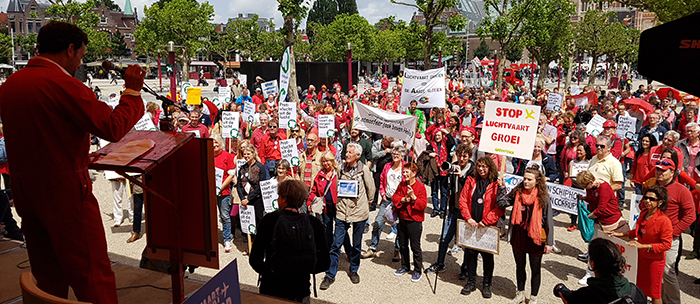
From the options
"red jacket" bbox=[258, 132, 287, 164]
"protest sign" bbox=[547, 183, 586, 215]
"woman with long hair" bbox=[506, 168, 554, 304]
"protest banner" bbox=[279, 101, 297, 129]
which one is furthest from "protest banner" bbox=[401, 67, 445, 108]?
"woman with long hair" bbox=[506, 168, 554, 304]

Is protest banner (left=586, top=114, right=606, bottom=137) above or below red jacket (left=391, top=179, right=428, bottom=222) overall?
above

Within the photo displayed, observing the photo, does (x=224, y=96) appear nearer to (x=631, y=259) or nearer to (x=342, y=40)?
(x=631, y=259)

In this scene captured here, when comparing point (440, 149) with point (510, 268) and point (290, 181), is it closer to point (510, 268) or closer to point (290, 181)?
point (510, 268)

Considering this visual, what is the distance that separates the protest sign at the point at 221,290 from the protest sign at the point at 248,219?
4.47m

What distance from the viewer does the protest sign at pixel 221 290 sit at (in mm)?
2422

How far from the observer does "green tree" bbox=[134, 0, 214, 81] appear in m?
53.3

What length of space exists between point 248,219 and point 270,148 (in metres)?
2.02

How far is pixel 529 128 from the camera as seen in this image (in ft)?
22.6

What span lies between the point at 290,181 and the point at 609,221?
428 cm

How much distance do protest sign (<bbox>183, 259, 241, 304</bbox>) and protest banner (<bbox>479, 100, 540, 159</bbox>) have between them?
514 cm

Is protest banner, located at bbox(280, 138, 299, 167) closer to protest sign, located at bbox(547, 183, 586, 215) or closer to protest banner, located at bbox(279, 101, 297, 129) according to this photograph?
protest banner, located at bbox(279, 101, 297, 129)

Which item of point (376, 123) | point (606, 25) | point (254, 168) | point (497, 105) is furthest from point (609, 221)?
point (606, 25)

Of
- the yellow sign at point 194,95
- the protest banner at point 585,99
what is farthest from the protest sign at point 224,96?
the protest banner at point 585,99

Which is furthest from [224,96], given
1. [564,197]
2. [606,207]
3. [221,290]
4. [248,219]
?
[221,290]
